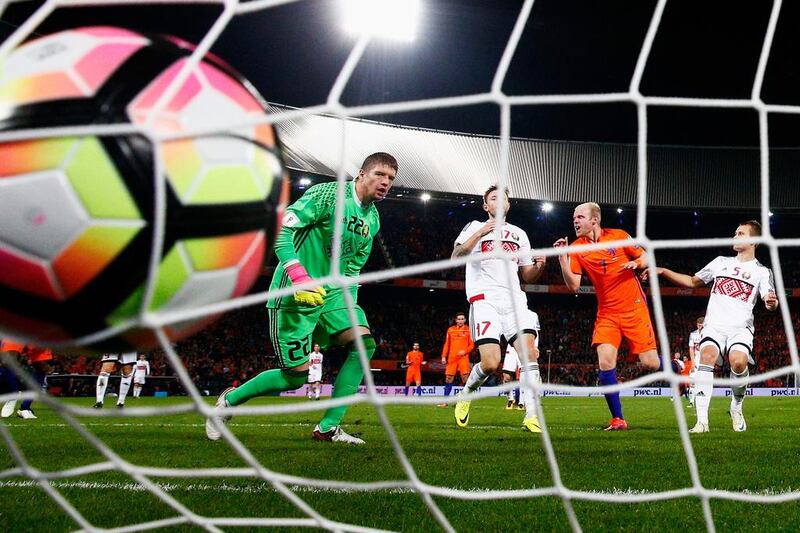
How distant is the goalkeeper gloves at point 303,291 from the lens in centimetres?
324

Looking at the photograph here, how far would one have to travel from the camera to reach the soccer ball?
1188 mm

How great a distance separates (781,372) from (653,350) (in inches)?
154

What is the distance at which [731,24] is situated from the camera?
12992 mm

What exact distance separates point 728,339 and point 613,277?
3.71 ft

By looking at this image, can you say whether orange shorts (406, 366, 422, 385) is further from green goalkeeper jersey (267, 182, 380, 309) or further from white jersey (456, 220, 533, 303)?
green goalkeeper jersey (267, 182, 380, 309)

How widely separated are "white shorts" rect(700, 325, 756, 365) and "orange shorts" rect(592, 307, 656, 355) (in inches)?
22.7

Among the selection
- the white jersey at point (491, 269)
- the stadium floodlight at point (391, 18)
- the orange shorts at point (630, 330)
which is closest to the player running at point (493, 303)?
the white jersey at point (491, 269)

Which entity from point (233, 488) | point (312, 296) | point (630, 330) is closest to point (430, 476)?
point (233, 488)

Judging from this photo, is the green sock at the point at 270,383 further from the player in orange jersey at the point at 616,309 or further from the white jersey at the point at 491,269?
the player in orange jersey at the point at 616,309

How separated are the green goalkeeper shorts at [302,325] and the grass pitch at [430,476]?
0.54 metres

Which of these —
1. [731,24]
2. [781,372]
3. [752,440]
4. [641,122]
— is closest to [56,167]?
[641,122]

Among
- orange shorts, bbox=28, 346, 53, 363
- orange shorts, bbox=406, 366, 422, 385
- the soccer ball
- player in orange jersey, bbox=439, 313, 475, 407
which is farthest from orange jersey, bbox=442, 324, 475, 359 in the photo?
the soccer ball

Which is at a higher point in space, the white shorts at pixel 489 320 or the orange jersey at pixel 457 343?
the white shorts at pixel 489 320

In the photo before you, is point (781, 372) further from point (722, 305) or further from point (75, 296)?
point (722, 305)
